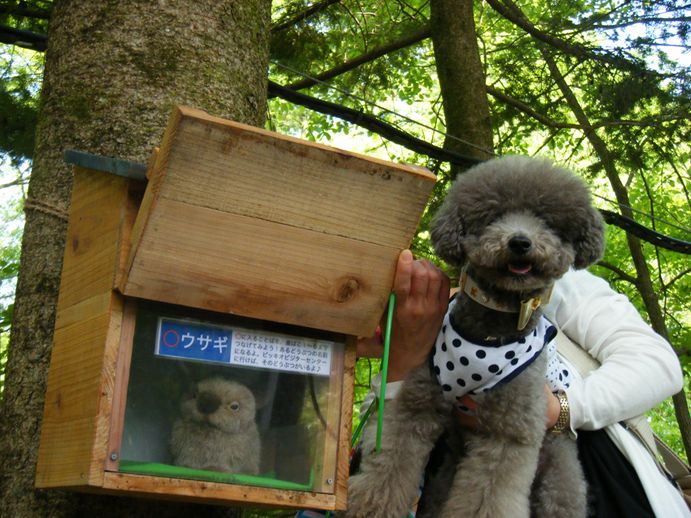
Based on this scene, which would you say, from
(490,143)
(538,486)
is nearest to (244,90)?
(538,486)

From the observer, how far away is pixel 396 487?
8.52 ft

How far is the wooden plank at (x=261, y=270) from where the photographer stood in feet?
6.22

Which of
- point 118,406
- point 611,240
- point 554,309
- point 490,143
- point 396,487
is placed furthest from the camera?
point 611,240

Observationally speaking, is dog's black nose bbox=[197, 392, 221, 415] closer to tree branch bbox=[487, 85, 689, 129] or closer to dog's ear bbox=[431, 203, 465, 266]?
dog's ear bbox=[431, 203, 465, 266]

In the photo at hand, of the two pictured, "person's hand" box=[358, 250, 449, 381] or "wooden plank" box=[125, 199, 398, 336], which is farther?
"person's hand" box=[358, 250, 449, 381]

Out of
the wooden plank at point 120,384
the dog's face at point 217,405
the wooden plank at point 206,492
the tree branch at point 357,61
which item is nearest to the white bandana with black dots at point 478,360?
the wooden plank at point 206,492

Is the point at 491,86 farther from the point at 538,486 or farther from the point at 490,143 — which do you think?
the point at 538,486

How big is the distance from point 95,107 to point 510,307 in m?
1.52

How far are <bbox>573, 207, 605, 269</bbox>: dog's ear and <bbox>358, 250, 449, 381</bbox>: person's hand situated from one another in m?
0.48

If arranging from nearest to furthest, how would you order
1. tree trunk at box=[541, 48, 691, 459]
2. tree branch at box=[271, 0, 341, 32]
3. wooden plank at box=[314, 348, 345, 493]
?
wooden plank at box=[314, 348, 345, 493], tree branch at box=[271, 0, 341, 32], tree trunk at box=[541, 48, 691, 459]

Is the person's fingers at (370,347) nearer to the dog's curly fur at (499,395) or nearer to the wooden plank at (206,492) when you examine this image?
the dog's curly fur at (499,395)

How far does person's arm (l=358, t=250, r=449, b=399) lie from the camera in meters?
2.57

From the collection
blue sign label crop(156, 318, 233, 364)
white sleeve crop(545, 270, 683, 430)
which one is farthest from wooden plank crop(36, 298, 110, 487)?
white sleeve crop(545, 270, 683, 430)

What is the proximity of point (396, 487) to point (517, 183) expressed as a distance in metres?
1.10
